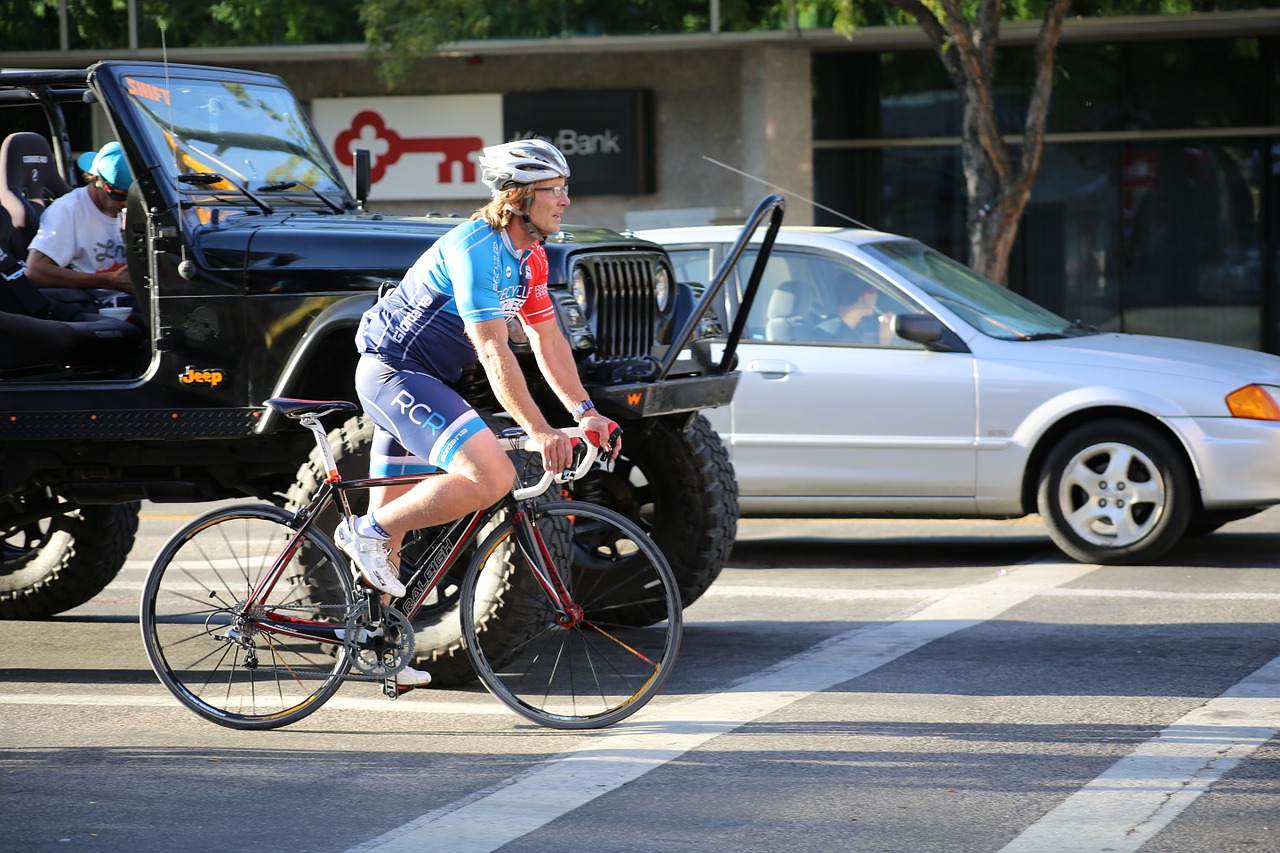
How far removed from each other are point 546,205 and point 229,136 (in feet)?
8.31

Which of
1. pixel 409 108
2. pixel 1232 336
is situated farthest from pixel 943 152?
pixel 409 108

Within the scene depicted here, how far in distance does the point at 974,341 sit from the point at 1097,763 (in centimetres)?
424

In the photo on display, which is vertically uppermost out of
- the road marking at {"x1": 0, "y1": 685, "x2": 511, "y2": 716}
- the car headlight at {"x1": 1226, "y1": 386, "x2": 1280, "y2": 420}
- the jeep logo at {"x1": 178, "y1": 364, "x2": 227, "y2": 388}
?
the jeep logo at {"x1": 178, "y1": 364, "x2": 227, "y2": 388}

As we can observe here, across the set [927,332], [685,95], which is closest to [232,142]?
[927,332]

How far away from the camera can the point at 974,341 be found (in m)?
9.13

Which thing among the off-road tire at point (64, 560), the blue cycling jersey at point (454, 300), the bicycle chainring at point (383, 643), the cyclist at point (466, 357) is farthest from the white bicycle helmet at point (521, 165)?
the off-road tire at point (64, 560)

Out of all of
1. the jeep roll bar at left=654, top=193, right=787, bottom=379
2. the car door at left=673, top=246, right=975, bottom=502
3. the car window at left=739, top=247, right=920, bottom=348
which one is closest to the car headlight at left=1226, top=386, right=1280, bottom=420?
the car door at left=673, top=246, right=975, bottom=502

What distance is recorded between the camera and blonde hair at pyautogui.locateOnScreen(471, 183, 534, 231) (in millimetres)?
5480

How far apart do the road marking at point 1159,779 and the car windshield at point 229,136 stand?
4224 millimetres

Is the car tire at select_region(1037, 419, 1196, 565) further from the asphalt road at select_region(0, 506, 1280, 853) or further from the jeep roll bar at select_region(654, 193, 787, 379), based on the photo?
the jeep roll bar at select_region(654, 193, 787, 379)

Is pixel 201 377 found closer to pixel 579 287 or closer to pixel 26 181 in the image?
pixel 579 287

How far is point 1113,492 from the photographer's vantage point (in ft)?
29.0

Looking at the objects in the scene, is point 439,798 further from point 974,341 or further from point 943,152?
point 943,152

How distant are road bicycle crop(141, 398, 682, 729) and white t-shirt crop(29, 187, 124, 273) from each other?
6.93ft
